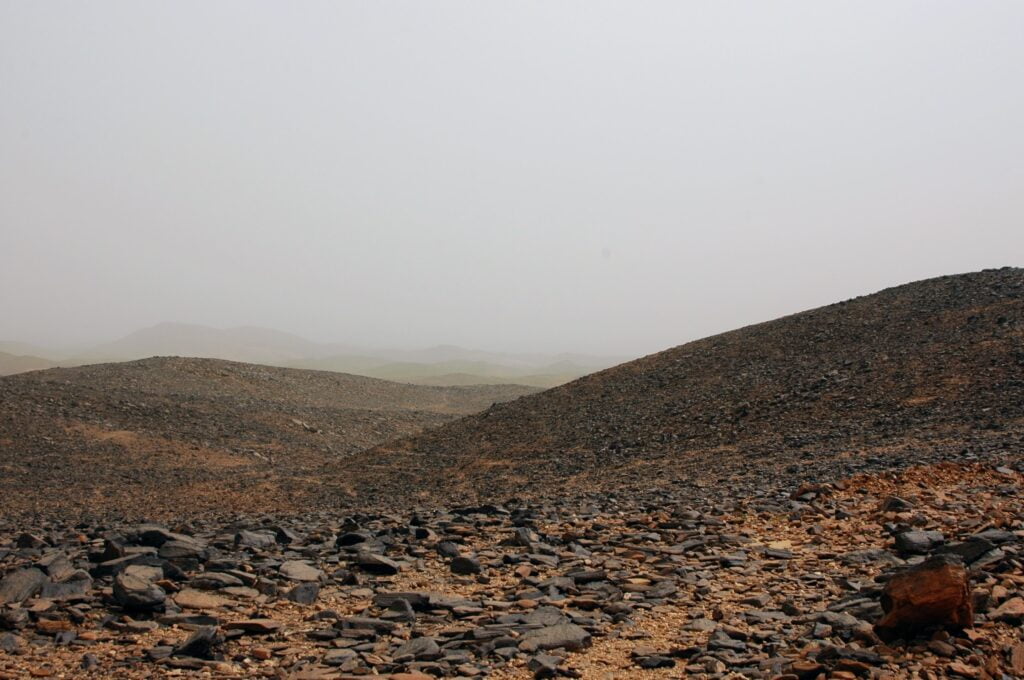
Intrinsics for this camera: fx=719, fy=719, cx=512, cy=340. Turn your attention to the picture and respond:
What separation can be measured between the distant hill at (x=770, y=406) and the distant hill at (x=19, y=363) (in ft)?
250

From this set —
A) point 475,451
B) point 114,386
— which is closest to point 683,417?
point 475,451

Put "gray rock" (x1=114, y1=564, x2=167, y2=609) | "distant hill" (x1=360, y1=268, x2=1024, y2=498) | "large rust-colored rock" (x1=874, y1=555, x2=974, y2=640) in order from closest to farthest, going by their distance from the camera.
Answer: "large rust-colored rock" (x1=874, y1=555, x2=974, y2=640)
"gray rock" (x1=114, y1=564, x2=167, y2=609)
"distant hill" (x1=360, y1=268, x2=1024, y2=498)

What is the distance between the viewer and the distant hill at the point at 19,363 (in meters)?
81.7

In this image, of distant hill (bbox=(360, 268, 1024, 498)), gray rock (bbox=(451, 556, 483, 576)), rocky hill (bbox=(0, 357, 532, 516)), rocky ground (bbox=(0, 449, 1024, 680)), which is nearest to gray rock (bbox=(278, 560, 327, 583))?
rocky ground (bbox=(0, 449, 1024, 680))

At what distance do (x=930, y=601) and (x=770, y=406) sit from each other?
1499 cm

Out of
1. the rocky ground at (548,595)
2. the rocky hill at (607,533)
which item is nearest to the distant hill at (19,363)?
the rocky hill at (607,533)

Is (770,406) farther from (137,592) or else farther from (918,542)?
(137,592)

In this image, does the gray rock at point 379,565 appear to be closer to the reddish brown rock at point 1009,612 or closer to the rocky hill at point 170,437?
the reddish brown rock at point 1009,612

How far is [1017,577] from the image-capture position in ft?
19.3

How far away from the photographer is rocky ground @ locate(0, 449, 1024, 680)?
5223 millimetres

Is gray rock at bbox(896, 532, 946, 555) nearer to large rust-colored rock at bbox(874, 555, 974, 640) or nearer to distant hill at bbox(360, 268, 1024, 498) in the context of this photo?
large rust-colored rock at bbox(874, 555, 974, 640)

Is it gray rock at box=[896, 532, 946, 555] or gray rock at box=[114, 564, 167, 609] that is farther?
gray rock at box=[896, 532, 946, 555]

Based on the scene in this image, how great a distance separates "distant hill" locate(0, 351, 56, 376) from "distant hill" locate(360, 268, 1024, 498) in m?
76.2

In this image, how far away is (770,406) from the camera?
19.6m
